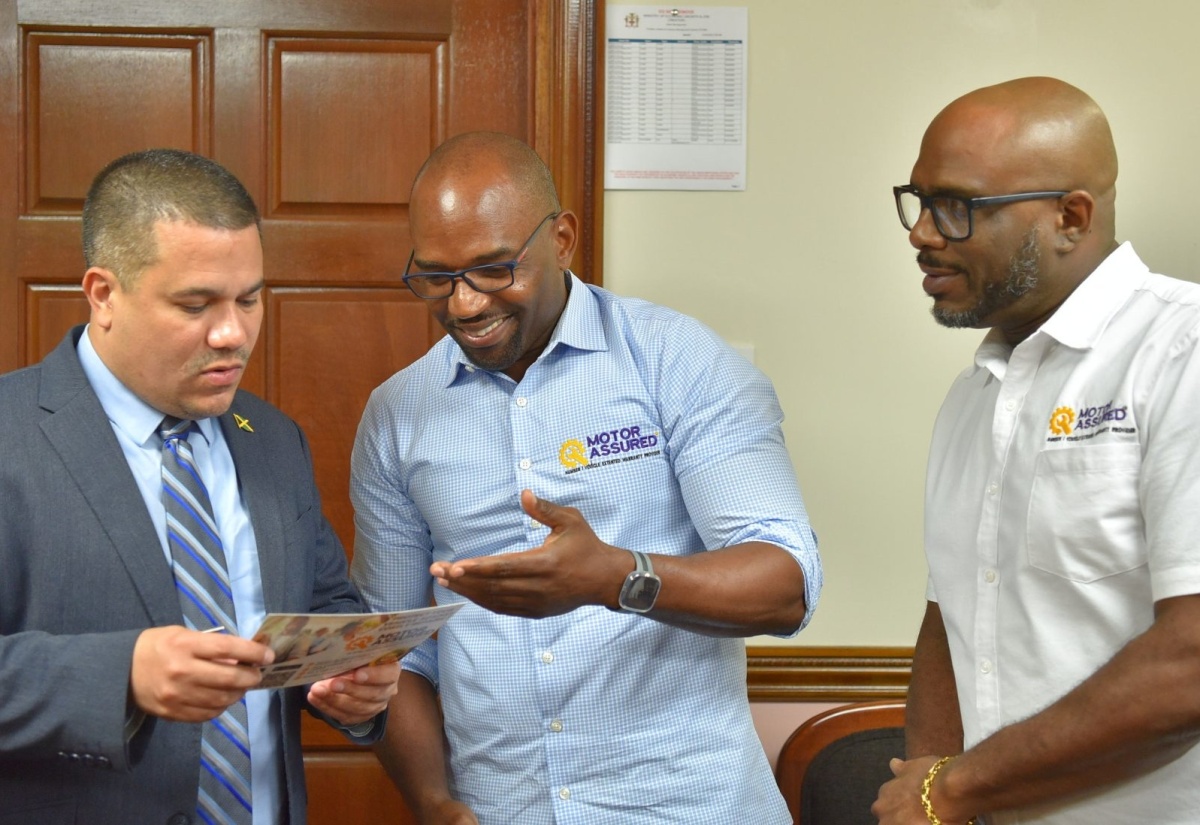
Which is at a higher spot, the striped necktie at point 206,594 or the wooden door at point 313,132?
the wooden door at point 313,132

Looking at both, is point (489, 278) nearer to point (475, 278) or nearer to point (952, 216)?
point (475, 278)

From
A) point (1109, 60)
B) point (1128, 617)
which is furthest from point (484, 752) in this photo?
point (1109, 60)

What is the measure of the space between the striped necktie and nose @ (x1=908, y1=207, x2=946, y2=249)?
1.16 metres

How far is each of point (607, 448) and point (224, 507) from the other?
0.64 m

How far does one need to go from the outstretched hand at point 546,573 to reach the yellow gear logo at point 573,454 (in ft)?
1.11

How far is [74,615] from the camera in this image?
1609mm

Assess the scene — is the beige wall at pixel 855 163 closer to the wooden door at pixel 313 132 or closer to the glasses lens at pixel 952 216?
the wooden door at pixel 313 132

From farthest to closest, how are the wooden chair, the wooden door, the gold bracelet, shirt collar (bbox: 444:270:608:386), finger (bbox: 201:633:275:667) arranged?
the wooden door < the wooden chair < shirt collar (bbox: 444:270:608:386) < the gold bracelet < finger (bbox: 201:633:275:667)

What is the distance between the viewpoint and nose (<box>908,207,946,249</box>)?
185 centimetres

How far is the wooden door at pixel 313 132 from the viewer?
287cm

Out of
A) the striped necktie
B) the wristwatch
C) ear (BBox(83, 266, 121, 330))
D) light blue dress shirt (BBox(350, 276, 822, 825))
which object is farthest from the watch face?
ear (BBox(83, 266, 121, 330))

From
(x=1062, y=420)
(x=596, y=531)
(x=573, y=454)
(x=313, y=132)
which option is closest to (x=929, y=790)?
(x=1062, y=420)

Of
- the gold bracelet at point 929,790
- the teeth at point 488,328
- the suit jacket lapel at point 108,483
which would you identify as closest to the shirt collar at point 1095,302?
the gold bracelet at point 929,790

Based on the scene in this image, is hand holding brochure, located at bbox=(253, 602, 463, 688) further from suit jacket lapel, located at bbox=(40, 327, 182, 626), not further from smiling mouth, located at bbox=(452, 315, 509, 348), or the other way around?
smiling mouth, located at bbox=(452, 315, 509, 348)
